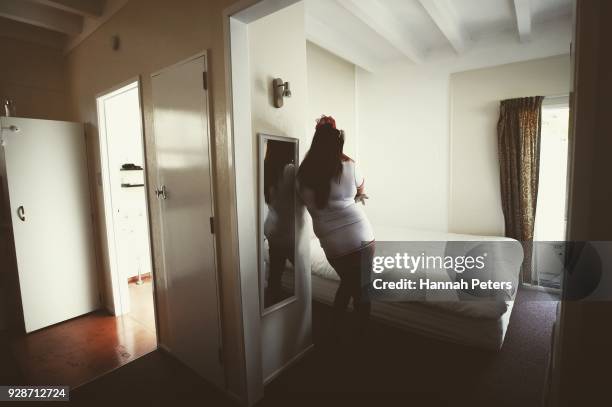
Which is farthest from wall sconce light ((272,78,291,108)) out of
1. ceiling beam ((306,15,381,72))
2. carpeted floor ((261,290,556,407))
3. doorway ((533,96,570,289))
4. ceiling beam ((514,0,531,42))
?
doorway ((533,96,570,289))

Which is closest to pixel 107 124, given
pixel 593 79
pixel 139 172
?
pixel 139 172

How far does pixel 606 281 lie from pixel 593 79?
1.65 feet

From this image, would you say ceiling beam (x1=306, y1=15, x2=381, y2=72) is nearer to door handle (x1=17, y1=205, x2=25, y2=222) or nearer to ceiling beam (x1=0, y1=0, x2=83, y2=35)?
ceiling beam (x1=0, y1=0, x2=83, y2=35)

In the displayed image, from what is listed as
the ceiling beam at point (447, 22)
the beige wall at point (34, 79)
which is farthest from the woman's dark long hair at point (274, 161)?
the beige wall at point (34, 79)

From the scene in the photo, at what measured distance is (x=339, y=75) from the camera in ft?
14.8

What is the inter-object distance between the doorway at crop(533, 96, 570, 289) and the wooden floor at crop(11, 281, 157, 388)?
444 cm

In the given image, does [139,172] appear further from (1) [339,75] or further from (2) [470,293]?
(2) [470,293]

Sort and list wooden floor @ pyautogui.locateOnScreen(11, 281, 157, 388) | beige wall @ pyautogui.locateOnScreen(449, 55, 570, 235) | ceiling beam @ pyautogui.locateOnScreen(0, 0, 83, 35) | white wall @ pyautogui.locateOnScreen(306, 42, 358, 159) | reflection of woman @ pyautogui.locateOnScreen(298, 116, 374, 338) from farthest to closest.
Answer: white wall @ pyautogui.locateOnScreen(306, 42, 358, 159) → beige wall @ pyautogui.locateOnScreen(449, 55, 570, 235) → ceiling beam @ pyautogui.locateOnScreen(0, 0, 83, 35) → wooden floor @ pyautogui.locateOnScreen(11, 281, 157, 388) → reflection of woman @ pyautogui.locateOnScreen(298, 116, 374, 338)

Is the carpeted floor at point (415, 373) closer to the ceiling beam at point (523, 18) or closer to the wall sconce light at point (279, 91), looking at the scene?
the wall sconce light at point (279, 91)

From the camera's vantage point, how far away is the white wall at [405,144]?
14.3 feet

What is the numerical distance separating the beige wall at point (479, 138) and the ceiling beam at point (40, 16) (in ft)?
14.3

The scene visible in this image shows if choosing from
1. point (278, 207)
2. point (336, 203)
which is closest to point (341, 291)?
point (336, 203)

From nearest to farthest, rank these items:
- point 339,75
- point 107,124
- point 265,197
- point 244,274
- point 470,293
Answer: point 244,274 < point 265,197 < point 470,293 < point 107,124 < point 339,75

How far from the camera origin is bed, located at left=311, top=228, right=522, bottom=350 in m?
2.32
